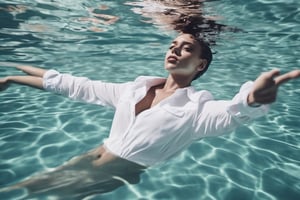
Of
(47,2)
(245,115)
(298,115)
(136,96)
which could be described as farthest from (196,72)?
(47,2)

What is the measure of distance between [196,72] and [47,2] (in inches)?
318

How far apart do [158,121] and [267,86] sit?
111 cm

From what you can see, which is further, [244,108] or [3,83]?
[3,83]

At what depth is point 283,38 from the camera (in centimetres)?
1187

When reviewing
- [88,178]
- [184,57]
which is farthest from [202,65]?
[88,178]

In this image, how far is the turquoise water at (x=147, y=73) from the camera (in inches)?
157

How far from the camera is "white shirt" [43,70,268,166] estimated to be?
2.69 m

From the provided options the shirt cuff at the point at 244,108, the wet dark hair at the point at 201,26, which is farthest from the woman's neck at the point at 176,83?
the wet dark hair at the point at 201,26

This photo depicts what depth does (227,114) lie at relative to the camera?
8.20 feet

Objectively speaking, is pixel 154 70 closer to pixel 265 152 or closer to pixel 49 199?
pixel 265 152

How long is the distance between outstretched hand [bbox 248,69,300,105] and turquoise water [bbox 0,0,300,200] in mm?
1853

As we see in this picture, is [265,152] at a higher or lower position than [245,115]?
lower

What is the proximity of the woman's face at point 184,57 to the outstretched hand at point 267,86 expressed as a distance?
0.91 m

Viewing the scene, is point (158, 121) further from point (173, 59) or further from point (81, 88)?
point (81, 88)
